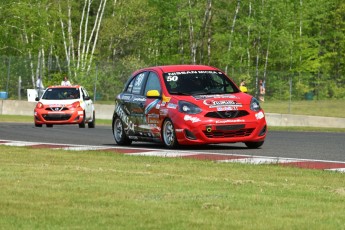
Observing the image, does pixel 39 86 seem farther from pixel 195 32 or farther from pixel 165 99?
pixel 165 99

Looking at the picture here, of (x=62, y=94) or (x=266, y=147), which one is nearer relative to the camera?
(x=266, y=147)

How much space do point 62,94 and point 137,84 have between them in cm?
1536

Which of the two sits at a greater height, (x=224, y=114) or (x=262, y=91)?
(x=224, y=114)

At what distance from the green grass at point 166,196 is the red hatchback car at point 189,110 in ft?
12.8

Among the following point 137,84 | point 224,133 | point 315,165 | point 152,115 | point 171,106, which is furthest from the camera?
point 137,84

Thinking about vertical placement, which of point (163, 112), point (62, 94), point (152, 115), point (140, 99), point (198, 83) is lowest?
point (62, 94)

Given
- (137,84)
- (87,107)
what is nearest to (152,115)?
(137,84)

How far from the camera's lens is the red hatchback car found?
66.9 ft

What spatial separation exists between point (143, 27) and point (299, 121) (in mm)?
39132

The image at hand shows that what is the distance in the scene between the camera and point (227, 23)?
3292 inches

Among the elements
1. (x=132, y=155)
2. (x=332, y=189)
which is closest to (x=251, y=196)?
(x=332, y=189)

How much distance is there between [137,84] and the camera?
22.6 meters

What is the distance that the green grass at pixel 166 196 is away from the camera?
9.49m

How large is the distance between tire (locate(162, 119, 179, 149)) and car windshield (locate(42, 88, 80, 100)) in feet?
54.0
